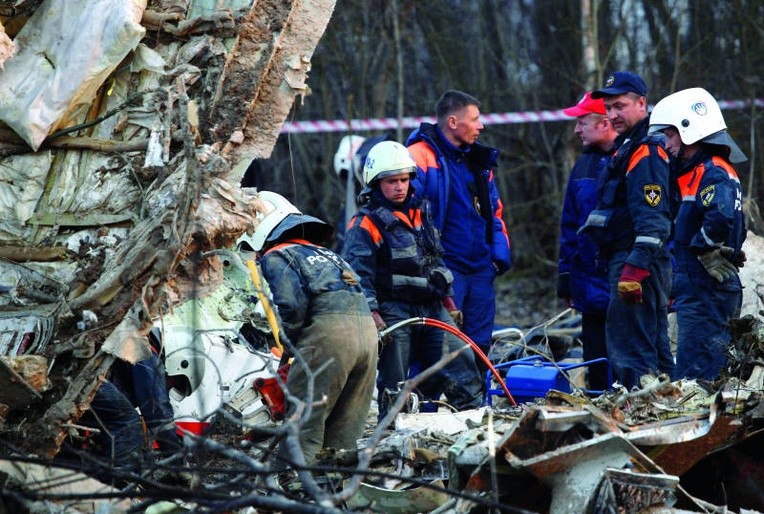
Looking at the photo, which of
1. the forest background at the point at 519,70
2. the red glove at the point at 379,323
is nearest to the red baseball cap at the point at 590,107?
the red glove at the point at 379,323

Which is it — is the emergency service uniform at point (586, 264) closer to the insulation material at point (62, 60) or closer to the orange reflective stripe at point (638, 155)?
the orange reflective stripe at point (638, 155)

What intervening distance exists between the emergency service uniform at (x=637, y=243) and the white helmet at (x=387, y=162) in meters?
1.24

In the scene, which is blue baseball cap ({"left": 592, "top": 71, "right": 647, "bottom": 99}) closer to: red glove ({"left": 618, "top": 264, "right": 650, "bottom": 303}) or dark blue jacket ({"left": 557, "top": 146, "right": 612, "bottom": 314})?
dark blue jacket ({"left": 557, "top": 146, "right": 612, "bottom": 314})

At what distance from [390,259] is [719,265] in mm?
2055

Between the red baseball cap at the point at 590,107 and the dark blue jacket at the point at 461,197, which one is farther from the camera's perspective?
the dark blue jacket at the point at 461,197

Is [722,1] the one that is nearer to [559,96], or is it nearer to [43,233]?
[559,96]

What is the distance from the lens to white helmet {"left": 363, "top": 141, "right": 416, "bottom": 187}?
7.13 meters

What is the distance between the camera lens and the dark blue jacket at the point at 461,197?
7812 millimetres

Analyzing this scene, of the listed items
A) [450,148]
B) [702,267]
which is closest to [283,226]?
[450,148]

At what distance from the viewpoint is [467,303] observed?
784cm

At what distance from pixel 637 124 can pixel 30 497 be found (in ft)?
16.5

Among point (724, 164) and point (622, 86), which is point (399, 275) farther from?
point (724, 164)

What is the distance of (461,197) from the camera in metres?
7.86

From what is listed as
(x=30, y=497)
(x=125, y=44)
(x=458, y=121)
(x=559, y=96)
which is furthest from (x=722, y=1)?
(x=30, y=497)
